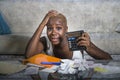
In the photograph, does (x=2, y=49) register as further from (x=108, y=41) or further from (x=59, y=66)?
(x=108, y=41)

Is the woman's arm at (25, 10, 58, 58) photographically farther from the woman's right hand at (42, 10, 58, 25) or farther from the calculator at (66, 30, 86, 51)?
the calculator at (66, 30, 86, 51)

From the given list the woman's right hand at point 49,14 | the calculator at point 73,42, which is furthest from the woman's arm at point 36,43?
the calculator at point 73,42

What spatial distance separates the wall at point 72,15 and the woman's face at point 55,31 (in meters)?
0.11

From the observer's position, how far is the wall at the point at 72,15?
1.44 m

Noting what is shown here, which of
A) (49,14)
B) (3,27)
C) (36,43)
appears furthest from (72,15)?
(3,27)

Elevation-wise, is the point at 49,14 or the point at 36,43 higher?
the point at 49,14

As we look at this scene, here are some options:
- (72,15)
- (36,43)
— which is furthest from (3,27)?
(72,15)

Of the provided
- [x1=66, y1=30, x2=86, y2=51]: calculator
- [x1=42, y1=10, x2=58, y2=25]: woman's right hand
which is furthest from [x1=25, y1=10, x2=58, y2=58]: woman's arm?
[x1=66, y1=30, x2=86, y2=51]: calculator

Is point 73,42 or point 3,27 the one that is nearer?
point 73,42

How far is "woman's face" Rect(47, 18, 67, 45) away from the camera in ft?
4.33

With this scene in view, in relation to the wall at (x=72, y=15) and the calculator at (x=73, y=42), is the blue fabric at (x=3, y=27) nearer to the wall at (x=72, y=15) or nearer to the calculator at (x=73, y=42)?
the wall at (x=72, y=15)

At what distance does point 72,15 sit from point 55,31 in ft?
0.65

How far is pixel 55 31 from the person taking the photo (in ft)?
4.32

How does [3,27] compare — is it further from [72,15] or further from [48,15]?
[72,15]
